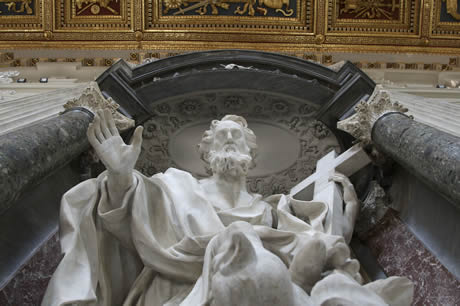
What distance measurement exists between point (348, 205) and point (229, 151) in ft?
3.31

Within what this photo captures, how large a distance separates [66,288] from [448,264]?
2.42 metres

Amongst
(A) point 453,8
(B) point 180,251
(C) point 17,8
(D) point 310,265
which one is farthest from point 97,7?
(D) point 310,265

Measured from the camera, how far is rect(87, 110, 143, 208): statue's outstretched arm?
12.8 feet

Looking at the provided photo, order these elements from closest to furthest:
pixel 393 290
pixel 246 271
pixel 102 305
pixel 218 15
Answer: pixel 246 271
pixel 393 290
pixel 102 305
pixel 218 15

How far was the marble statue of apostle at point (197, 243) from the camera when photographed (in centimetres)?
301

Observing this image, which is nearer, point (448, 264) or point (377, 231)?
point (448, 264)

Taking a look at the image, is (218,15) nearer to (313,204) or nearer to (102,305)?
(313,204)

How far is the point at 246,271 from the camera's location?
294 cm

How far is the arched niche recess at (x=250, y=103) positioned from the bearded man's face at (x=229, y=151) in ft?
→ 3.39

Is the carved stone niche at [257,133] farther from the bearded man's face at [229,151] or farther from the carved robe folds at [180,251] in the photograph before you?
the carved robe folds at [180,251]

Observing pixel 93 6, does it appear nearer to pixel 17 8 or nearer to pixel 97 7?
pixel 97 7

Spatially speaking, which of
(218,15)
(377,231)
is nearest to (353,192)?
(377,231)

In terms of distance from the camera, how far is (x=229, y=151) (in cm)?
511

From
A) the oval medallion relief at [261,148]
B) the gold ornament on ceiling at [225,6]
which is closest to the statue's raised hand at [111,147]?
the oval medallion relief at [261,148]
